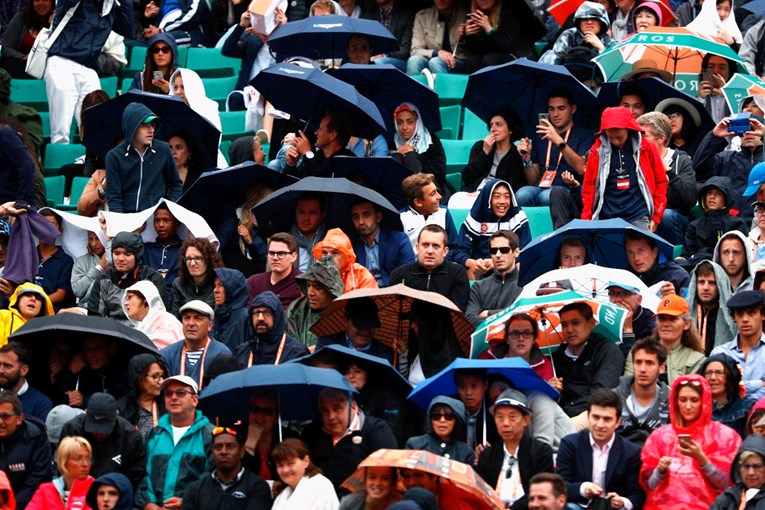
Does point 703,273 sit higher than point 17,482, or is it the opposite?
point 703,273

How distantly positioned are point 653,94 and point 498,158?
1.49 m

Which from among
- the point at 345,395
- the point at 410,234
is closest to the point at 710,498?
the point at 345,395

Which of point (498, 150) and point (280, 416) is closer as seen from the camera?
point (280, 416)

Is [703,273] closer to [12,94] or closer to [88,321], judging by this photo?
[88,321]

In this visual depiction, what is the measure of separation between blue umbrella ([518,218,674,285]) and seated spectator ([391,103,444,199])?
2.38 m

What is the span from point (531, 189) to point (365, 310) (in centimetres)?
339

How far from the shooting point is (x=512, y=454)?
1202 centimetres

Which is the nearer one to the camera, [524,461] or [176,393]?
[524,461]

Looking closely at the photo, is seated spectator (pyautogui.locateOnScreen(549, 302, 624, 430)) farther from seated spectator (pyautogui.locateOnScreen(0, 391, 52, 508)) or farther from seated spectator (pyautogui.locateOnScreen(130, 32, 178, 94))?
seated spectator (pyautogui.locateOnScreen(130, 32, 178, 94))

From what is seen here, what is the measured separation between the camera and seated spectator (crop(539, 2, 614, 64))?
18.3 m

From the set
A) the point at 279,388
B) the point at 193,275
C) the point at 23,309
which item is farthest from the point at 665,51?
the point at 279,388

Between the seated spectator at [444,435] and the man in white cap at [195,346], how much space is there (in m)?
1.85

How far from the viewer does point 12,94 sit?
19094mm

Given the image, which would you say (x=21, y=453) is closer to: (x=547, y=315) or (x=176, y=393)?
(x=176, y=393)
